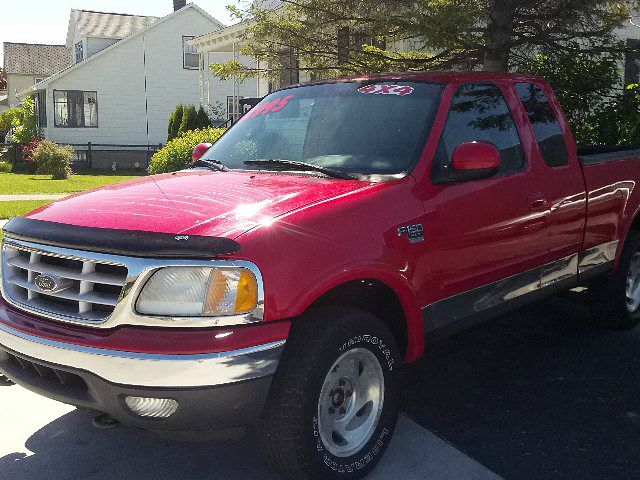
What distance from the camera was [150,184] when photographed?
12.9ft

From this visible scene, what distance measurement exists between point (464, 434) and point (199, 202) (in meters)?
1.98

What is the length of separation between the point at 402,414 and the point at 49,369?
210 centimetres

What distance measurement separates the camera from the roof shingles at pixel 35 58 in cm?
5275

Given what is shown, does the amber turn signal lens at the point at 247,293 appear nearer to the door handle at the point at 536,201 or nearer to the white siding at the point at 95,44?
the door handle at the point at 536,201

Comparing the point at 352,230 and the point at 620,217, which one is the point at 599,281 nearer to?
the point at 620,217

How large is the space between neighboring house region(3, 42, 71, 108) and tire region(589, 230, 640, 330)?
172 ft

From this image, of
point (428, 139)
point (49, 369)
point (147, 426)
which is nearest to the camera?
point (147, 426)

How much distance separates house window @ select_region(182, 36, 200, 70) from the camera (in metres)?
35.0

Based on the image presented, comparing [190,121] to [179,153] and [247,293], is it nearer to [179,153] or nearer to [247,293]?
[179,153]

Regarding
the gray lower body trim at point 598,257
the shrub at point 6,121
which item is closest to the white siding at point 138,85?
the shrub at point 6,121

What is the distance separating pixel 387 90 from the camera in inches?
171

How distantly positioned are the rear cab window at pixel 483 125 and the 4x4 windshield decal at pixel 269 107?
1191mm

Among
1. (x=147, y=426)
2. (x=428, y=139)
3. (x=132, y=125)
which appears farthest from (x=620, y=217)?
(x=132, y=125)

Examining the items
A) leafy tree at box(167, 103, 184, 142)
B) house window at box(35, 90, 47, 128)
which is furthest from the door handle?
house window at box(35, 90, 47, 128)
